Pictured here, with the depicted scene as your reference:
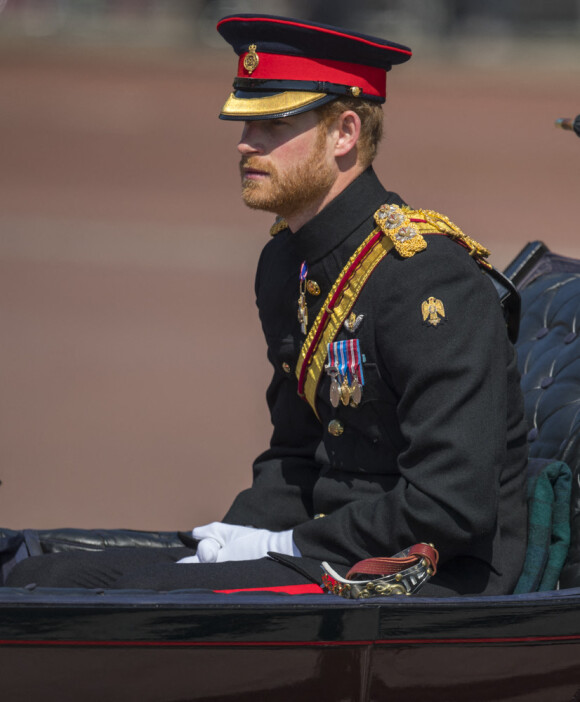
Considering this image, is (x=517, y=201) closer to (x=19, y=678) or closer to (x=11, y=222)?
(x=11, y=222)

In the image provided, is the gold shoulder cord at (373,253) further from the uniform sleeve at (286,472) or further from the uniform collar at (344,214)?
the uniform sleeve at (286,472)

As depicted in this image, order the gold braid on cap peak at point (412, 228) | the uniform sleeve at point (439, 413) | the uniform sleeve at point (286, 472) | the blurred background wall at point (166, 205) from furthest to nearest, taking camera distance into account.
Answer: the blurred background wall at point (166, 205), the uniform sleeve at point (286, 472), the gold braid on cap peak at point (412, 228), the uniform sleeve at point (439, 413)

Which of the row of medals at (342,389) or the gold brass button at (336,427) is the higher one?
the row of medals at (342,389)

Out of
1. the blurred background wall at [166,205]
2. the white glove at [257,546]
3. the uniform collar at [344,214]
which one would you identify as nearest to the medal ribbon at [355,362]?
the uniform collar at [344,214]

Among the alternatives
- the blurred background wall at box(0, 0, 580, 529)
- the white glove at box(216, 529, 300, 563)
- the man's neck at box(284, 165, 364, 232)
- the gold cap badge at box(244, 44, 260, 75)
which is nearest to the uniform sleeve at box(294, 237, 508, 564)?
the white glove at box(216, 529, 300, 563)

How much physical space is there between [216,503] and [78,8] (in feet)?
47.1

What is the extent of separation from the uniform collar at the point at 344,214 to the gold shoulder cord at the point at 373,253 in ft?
0.11

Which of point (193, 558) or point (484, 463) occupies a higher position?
point (484, 463)

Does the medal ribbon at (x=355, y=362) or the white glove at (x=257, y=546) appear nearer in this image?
the medal ribbon at (x=355, y=362)

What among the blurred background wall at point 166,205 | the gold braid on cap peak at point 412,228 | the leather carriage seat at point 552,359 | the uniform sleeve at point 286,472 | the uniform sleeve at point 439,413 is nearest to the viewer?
the uniform sleeve at point 439,413

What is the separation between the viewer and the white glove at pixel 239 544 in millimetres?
2613

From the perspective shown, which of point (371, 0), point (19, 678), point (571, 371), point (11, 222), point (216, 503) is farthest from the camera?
point (371, 0)

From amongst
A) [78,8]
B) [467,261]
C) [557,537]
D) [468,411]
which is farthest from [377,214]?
[78,8]

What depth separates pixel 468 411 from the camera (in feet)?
7.52
